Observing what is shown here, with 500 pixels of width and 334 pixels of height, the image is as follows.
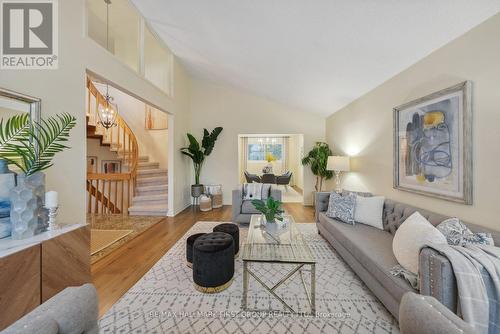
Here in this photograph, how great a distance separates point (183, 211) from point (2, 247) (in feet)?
12.3

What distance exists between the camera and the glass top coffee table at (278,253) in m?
1.73

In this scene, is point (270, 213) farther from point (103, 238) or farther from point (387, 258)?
point (103, 238)

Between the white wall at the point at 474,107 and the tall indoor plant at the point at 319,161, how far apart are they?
1.53 meters

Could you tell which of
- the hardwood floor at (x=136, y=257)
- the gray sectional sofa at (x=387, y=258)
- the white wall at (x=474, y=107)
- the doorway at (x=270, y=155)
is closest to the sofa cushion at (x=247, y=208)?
the hardwood floor at (x=136, y=257)

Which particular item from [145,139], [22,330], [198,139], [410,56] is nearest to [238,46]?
[410,56]

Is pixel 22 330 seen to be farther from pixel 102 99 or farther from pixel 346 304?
pixel 102 99

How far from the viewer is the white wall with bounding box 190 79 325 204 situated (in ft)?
19.1

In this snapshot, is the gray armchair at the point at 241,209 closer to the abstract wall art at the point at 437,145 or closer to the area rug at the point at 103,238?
the area rug at the point at 103,238

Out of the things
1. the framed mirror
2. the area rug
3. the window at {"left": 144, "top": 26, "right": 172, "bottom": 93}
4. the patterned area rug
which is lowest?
the patterned area rug

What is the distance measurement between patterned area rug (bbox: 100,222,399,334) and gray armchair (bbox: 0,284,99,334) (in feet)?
3.16

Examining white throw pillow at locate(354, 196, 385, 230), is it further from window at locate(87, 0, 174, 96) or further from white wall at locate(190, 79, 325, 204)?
window at locate(87, 0, 174, 96)

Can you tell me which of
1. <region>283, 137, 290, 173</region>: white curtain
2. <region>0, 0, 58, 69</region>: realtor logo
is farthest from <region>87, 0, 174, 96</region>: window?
<region>283, 137, 290, 173</region>: white curtain

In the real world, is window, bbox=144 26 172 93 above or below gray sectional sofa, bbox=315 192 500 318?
above

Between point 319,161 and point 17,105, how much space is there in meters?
5.05
